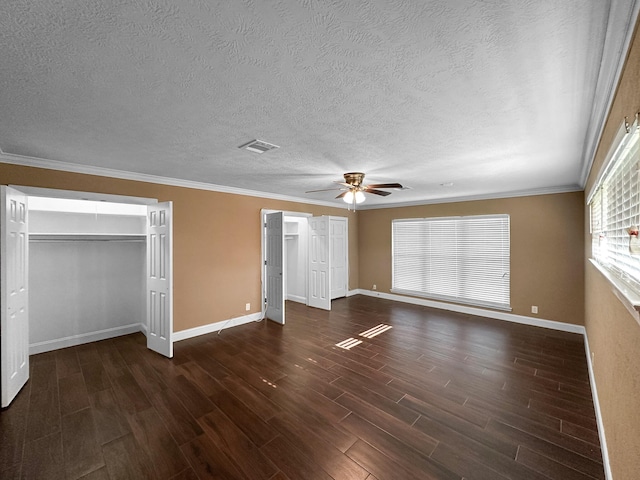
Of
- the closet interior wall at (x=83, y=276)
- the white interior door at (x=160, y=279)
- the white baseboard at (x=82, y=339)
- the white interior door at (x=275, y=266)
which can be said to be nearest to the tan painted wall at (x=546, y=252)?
the white interior door at (x=275, y=266)

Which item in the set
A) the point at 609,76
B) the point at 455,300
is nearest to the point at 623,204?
the point at 609,76

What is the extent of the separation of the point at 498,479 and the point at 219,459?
1.90 meters

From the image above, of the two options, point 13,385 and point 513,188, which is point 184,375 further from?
point 513,188

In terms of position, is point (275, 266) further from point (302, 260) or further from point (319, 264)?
point (302, 260)

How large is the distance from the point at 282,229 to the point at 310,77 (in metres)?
3.51

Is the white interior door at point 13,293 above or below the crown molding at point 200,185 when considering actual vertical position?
below

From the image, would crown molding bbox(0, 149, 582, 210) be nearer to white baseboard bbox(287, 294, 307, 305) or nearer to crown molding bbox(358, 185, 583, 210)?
crown molding bbox(358, 185, 583, 210)

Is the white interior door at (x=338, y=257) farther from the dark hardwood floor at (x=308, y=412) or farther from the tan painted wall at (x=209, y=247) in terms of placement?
the dark hardwood floor at (x=308, y=412)

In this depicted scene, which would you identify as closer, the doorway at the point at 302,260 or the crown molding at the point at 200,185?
the crown molding at the point at 200,185

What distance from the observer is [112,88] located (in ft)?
5.40

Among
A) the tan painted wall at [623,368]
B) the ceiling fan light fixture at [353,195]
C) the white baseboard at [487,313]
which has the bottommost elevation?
the white baseboard at [487,313]

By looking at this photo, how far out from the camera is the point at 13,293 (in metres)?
2.72

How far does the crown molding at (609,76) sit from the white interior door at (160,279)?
408cm

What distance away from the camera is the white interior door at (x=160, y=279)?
11.8ft
